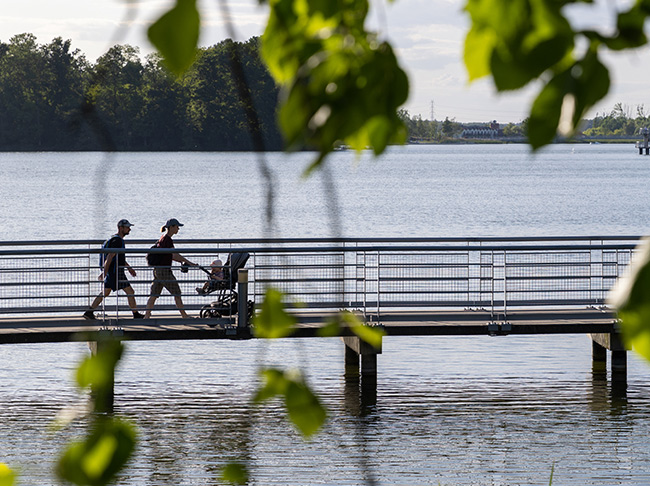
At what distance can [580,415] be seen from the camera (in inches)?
590

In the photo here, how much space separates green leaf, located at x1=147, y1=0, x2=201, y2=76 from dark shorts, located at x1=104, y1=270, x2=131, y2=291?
40.0ft

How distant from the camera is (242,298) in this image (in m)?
13.1

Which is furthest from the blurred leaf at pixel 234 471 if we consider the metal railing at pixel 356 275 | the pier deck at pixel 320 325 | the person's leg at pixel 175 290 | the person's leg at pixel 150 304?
the person's leg at pixel 175 290

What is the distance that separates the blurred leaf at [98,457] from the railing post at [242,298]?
11749 mm

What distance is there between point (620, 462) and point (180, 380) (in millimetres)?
8277

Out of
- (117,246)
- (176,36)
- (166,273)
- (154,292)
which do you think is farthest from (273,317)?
(154,292)

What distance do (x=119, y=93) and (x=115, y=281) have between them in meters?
11.4

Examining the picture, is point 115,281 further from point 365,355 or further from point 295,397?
point 295,397

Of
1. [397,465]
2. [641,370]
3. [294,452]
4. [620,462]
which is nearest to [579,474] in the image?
[620,462]

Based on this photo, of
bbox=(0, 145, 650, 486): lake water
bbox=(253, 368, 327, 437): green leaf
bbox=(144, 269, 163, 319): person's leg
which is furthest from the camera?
bbox=(144, 269, 163, 319): person's leg

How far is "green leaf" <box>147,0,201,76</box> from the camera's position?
99 cm

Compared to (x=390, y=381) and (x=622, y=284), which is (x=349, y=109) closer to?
(x=622, y=284)

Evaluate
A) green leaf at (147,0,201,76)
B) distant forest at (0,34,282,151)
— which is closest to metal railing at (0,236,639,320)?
distant forest at (0,34,282,151)

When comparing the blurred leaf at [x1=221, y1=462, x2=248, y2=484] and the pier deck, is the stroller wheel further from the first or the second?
the blurred leaf at [x1=221, y1=462, x2=248, y2=484]
